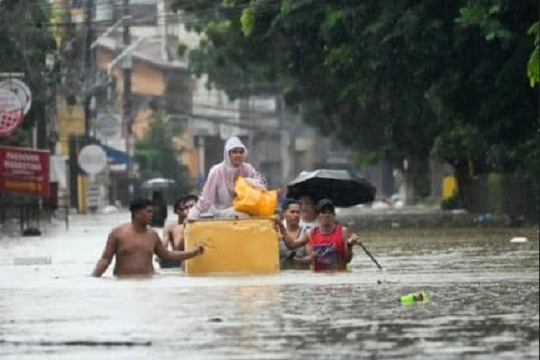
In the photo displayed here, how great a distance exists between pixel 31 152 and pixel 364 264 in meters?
28.1

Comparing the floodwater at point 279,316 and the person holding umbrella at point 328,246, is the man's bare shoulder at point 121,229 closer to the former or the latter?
the floodwater at point 279,316

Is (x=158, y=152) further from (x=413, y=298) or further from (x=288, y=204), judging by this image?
(x=413, y=298)

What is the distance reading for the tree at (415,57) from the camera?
1359 inches

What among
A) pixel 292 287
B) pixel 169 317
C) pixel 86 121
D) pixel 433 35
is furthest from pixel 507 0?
pixel 86 121

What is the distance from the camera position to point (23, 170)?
53000 millimetres

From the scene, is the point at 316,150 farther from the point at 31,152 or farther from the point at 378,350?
the point at 378,350

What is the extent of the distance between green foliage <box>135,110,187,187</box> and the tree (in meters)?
58.4

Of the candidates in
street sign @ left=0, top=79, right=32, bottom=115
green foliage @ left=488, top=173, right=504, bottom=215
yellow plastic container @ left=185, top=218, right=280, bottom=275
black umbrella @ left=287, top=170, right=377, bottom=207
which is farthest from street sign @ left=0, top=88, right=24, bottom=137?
yellow plastic container @ left=185, top=218, right=280, bottom=275

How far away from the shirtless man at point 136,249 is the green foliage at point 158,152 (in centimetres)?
9811

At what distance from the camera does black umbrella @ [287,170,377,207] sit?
92.1 feet

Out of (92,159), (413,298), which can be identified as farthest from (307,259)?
(92,159)

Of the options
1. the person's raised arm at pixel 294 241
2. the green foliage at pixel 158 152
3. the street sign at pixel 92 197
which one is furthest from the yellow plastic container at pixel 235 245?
the green foliage at pixel 158 152

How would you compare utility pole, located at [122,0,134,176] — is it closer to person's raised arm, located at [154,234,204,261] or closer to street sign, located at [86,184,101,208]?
street sign, located at [86,184,101,208]

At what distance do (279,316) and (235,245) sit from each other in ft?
22.8
